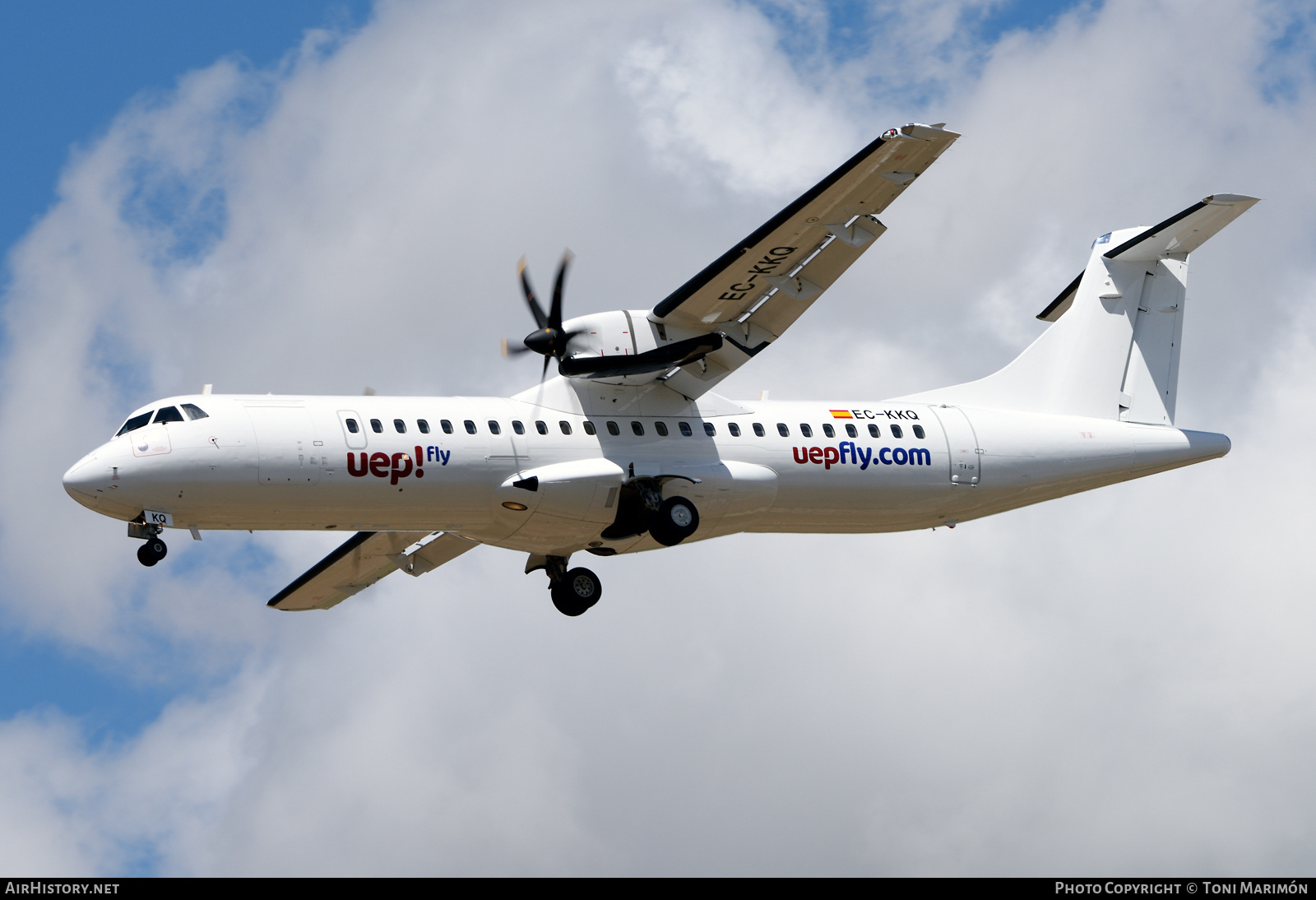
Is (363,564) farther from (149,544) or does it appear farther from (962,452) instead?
(962,452)

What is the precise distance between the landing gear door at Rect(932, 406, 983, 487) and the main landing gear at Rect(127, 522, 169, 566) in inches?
395

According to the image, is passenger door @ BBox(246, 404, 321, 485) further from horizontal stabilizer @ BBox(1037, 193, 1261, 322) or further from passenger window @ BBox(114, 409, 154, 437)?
horizontal stabilizer @ BBox(1037, 193, 1261, 322)

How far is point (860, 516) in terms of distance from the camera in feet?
76.9

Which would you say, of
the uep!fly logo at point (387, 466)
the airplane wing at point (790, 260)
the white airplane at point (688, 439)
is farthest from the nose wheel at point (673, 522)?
the uep!fly logo at point (387, 466)

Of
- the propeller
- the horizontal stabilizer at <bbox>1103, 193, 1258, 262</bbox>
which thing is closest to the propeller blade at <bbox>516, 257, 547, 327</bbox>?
the propeller

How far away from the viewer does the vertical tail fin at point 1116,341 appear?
2519 centimetres

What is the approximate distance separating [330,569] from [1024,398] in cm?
1013

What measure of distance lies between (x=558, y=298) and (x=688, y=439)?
2.41 m

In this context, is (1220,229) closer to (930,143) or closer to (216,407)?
(930,143)

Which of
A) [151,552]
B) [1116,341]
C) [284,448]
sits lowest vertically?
[151,552]

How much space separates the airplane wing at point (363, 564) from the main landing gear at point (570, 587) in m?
1.73

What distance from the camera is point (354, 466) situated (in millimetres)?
20781

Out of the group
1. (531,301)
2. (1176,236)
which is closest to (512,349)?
(531,301)

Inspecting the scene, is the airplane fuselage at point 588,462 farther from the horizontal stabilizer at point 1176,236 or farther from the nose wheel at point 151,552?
the horizontal stabilizer at point 1176,236
